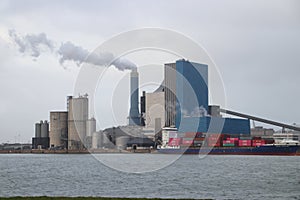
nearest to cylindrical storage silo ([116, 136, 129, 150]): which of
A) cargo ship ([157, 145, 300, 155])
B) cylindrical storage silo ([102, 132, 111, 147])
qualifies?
cylindrical storage silo ([102, 132, 111, 147])

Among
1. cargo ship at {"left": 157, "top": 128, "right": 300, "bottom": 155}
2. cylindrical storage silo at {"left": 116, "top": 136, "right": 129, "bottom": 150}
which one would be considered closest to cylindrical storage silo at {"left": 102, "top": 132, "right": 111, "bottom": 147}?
cylindrical storage silo at {"left": 116, "top": 136, "right": 129, "bottom": 150}

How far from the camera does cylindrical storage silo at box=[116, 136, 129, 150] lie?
465ft

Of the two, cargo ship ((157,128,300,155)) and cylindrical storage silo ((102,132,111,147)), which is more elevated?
cylindrical storage silo ((102,132,111,147))

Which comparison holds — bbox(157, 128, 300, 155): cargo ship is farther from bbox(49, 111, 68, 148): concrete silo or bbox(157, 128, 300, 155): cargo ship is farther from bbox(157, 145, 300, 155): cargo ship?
bbox(49, 111, 68, 148): concrete silo

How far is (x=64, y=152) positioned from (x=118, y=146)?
34.0m

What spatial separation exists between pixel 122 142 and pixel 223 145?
3397cm

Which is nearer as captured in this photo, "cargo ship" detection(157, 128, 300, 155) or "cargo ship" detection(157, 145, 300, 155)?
"cargo ship" detection(157, 145, 300, 155)

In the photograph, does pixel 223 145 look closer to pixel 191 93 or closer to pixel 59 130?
pixel 191 93

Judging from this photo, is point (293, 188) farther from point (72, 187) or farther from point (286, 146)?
point (286, 146)

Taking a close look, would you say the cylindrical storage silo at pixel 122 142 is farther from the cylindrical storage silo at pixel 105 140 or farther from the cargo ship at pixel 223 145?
the cargo ship at pixel 223 145

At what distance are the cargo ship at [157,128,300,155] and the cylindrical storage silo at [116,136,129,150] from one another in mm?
15140

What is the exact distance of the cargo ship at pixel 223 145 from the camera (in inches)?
4542

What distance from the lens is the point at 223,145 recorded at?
125 meters

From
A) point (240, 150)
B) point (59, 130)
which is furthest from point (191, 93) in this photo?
point (59, 130)
